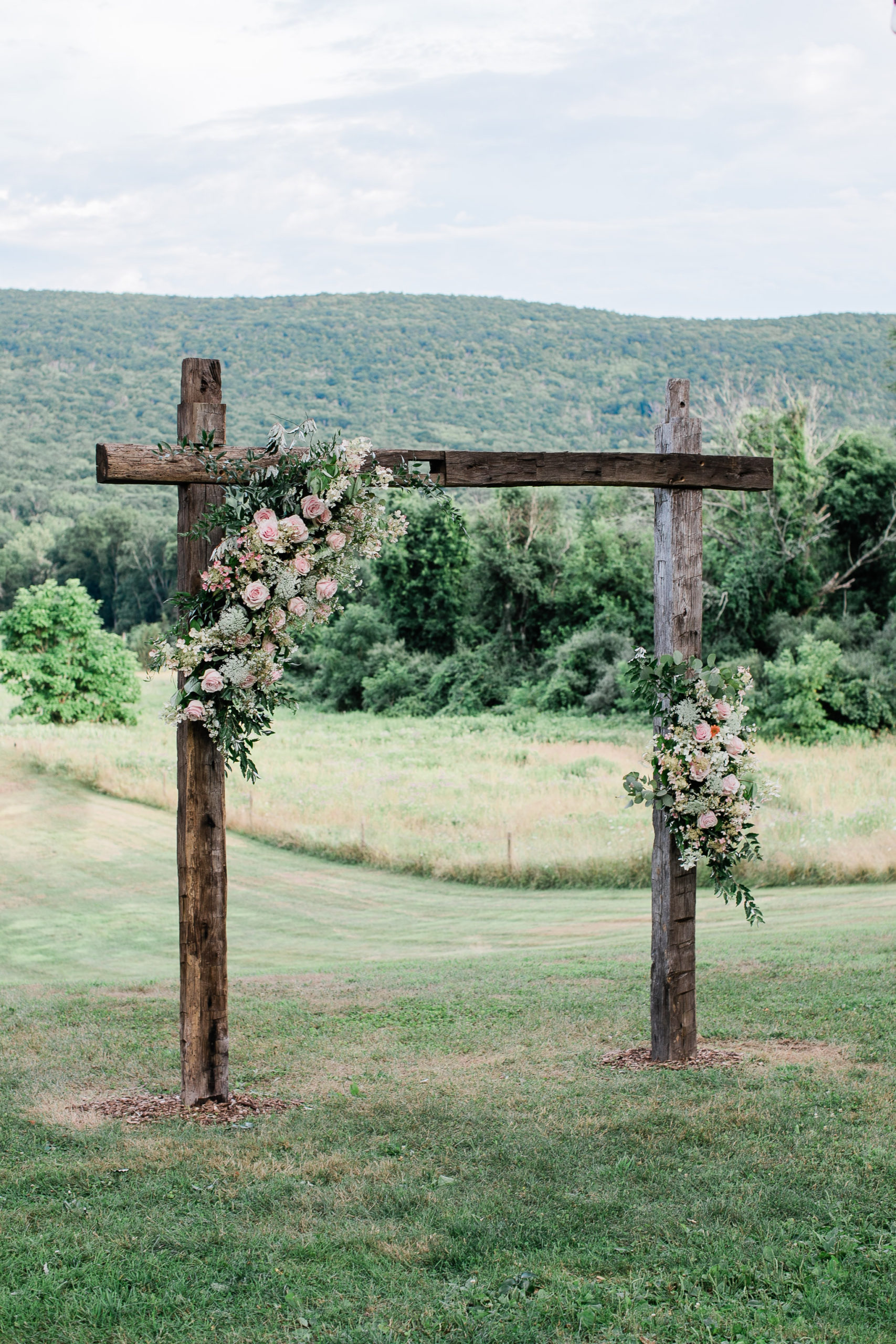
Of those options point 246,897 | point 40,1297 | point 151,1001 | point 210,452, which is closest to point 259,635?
point 210,452

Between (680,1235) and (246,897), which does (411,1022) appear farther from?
(246,897)

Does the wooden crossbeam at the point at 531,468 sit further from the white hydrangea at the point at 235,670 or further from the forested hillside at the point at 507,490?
the white hydrangea at the point at 235,670

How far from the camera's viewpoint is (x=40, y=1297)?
3.57 m

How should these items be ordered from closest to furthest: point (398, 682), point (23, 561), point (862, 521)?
point (862, 521), point (398, 682), point (23, 561)

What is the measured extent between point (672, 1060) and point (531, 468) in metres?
3.44

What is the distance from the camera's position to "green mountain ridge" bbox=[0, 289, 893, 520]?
197 feet

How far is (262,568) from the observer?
214 inches

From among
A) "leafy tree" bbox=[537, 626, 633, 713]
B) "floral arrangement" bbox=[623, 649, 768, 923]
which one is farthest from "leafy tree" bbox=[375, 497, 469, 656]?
"floral arrangement" bbox=[623, 649, 768, 923]

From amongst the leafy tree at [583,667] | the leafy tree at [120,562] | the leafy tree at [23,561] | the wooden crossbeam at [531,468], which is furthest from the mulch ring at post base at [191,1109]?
the leafy tree at [120,562]

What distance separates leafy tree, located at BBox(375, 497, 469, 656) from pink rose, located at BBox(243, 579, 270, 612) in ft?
113

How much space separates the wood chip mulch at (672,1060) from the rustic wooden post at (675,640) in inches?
2.2

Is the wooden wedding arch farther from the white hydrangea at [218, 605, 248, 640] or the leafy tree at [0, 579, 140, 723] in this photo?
the leafy tree at [0, 579, 140, 723]

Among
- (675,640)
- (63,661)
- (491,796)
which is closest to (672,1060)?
(675,640)

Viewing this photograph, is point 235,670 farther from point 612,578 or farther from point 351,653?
point 351,653
